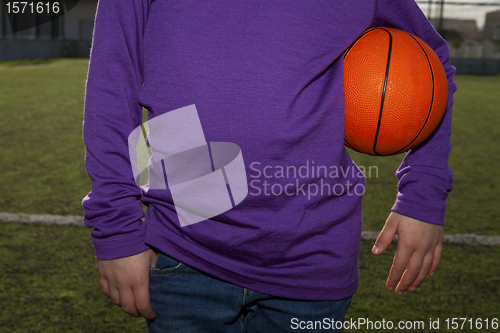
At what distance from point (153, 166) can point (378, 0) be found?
706 millimetres

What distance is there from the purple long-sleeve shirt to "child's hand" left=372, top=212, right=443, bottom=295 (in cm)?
17

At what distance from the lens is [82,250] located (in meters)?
2.78

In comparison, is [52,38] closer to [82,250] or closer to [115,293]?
[82,250]

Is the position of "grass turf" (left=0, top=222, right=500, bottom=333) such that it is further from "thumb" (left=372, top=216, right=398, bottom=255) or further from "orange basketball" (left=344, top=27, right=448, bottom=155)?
"orange basketball" (left=344, top=27, right=448, bottom=155)

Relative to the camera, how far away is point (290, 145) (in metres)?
0.99

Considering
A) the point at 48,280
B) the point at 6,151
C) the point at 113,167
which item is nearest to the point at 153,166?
the point at 113,167

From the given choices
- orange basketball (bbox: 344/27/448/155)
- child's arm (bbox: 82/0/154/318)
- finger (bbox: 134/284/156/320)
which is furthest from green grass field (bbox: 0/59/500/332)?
orange basketball (bbox: 344/27/448/155)

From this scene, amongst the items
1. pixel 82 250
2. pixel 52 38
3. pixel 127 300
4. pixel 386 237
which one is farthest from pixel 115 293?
pixel 52 38

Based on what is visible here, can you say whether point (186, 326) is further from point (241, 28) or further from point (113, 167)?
point (241, 28)

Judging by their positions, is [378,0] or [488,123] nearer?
[378,0]

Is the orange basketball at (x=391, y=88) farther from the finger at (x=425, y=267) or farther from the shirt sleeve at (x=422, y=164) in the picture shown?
the finger at (x=425, y=267)

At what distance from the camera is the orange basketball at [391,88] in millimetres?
1157

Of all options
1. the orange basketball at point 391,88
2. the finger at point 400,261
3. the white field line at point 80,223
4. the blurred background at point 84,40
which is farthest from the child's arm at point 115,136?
the blurred background at point 84,40

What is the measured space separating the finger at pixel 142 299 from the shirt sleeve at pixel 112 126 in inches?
3.7
